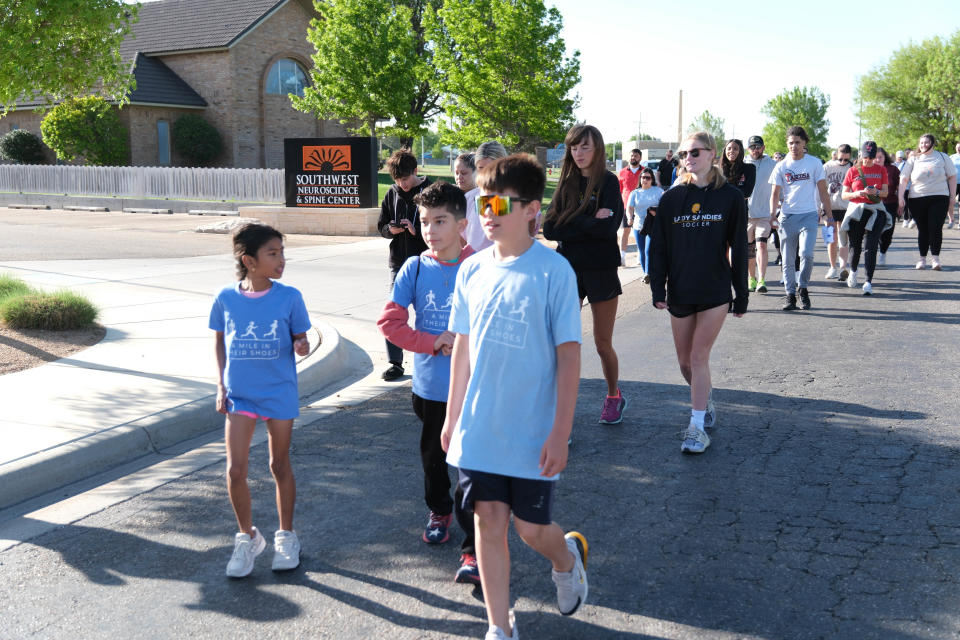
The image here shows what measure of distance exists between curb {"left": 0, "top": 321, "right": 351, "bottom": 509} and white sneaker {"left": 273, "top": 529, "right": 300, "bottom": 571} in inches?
68.7

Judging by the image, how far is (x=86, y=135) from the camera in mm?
35438

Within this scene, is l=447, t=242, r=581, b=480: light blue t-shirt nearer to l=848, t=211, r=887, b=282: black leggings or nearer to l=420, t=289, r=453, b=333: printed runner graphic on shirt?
l=420, t=289, r=453, b=333: printed runner graphic on shirt

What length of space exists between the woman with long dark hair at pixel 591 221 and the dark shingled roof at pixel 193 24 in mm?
35584

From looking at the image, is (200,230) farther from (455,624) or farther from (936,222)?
(455,624)

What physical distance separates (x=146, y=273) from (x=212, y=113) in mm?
28230

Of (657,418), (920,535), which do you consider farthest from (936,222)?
(920,535)

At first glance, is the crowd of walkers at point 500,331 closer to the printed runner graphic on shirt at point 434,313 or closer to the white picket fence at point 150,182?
the printed runner graphic on shirt at point 434,313

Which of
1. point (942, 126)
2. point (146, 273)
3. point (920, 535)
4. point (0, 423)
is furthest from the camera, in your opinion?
point (942, 126)

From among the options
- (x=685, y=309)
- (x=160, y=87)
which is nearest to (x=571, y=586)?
(x=685, y=309)

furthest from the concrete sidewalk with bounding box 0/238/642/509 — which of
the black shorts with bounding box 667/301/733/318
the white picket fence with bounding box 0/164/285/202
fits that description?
the white picket fence with bounding box 0/164/285/202

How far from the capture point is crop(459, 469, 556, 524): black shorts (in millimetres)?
2771

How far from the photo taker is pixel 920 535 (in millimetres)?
3893

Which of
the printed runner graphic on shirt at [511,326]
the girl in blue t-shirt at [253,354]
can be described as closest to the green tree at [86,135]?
the girl in blue t-shirt at [253,354]

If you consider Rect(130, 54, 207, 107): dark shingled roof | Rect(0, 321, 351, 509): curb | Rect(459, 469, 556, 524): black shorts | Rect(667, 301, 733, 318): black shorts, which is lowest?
Rect(0, 321, 351, 509): curb
